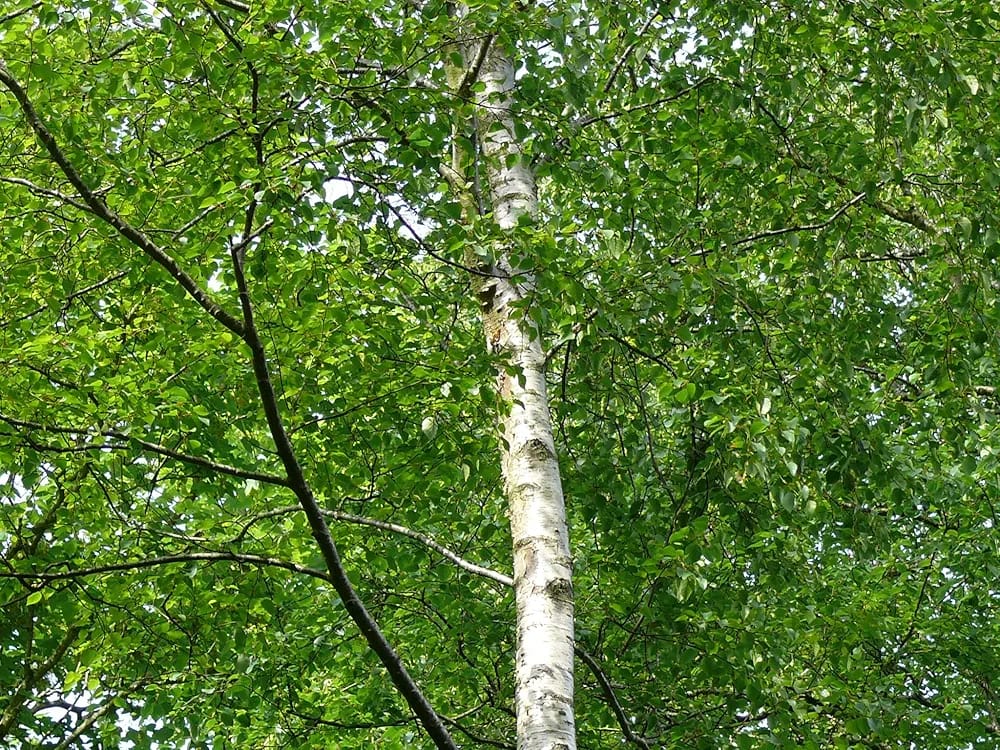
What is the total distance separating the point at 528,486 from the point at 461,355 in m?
0.71

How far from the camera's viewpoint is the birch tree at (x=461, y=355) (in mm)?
4984

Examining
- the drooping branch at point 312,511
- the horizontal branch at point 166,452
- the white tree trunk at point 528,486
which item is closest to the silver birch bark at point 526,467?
the white tree trunk at point 528,486

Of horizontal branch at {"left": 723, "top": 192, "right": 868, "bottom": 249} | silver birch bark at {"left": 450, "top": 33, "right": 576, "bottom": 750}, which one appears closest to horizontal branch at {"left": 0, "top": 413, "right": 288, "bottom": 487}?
silver birch bark at {"left": 450, "top": 33, "right": 576, "bottom": 750}

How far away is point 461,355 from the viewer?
17.0 ft

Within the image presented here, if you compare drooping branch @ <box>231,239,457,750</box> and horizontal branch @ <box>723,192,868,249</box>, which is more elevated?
horizontal branch @ <box>723,192,868,249</box>

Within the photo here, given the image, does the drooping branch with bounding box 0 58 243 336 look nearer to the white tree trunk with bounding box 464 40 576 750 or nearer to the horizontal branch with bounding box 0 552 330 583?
the horizontal branch with bounding box 0 552 330 583

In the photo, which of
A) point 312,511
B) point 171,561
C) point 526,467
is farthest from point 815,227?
point 171,561

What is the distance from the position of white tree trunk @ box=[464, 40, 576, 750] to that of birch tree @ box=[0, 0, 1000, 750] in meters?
0.02

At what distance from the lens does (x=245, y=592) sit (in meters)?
5.38

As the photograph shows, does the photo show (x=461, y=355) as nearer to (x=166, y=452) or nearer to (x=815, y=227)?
(x=166, y=452)

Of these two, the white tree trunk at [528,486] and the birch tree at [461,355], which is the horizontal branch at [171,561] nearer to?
the birch tree at [461,355]

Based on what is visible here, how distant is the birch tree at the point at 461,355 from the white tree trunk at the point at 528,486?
18 mm

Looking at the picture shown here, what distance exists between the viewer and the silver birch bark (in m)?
4.55

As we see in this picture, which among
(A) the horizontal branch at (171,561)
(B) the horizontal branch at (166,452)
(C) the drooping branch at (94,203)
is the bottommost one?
(A) the horizontal branch at (171,561)
